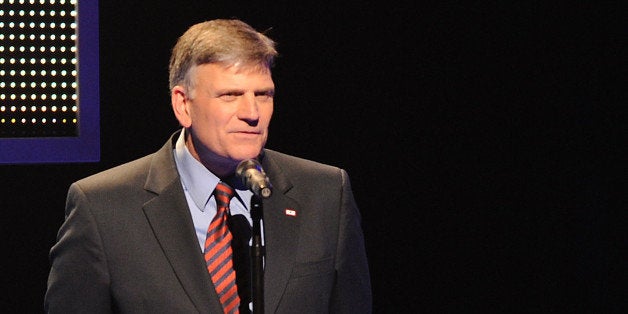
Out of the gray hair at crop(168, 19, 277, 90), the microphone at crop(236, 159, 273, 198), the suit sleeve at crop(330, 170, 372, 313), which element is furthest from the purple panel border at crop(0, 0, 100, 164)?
the microphone at crop(236, 159, 273, 198)

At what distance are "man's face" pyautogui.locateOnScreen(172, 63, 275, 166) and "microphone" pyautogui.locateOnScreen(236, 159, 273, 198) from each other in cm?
35

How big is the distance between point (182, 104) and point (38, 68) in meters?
1.29

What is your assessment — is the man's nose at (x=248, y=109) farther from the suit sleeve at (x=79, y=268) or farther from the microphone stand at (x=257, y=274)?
the suit sleeve at (x=79, y=268)

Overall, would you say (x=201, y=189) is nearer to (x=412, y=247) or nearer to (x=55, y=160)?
(x=55, y=160)

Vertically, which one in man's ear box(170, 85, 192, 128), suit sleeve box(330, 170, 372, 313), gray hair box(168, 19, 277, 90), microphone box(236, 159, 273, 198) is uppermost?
gray hair box(168, 19, 277, 90)

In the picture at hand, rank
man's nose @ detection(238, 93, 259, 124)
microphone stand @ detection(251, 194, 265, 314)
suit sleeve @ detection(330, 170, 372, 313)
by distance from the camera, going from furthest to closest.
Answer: suit sleeve @ detection(330, 170, 372, 313)
man's nose @ detection(238, 93, 259, 124)
microphone stand @ detection(251, 194, 265, 314)

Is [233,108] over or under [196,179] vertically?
over

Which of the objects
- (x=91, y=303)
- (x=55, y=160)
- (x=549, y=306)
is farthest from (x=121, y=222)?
→ (x=549, y=306)

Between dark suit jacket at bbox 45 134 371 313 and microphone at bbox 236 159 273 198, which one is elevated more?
microphone at bbox 236 159 273 198

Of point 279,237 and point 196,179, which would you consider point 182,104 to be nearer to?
point 196,179

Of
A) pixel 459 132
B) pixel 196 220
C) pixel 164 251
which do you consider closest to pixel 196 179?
pixel 196 220

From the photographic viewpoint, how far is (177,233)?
8.60ft

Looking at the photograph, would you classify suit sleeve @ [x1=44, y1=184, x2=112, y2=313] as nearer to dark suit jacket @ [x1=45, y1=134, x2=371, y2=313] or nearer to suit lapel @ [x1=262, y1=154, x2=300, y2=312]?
dark suit jacket @ [x1=45, y1=134, x2=371, y2=313]

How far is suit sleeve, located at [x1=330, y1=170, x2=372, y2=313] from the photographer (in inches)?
110
